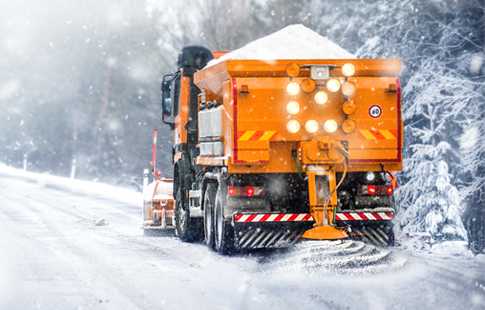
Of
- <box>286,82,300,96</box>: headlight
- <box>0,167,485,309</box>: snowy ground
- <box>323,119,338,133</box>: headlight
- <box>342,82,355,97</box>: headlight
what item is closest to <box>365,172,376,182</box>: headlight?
<box>323,119,338,133</box>: headlight

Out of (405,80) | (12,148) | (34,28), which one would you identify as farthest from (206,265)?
(12,148)

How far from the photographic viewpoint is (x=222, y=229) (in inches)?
455

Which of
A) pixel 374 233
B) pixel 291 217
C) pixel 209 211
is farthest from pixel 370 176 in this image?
pixel 209 211

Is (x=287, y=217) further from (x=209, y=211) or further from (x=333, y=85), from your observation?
(x=209, y=211)

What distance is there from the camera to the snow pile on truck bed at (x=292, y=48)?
1143cm

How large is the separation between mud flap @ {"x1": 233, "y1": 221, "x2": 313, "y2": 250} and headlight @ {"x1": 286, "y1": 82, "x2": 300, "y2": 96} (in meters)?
1.56

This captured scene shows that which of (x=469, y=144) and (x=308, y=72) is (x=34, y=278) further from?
(x=469, y=144)

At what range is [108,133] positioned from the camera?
42.8 metres

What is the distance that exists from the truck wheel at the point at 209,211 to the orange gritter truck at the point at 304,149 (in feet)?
1.80

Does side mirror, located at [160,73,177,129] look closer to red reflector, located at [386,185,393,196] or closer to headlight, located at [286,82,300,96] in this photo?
headlight, located at [286,82,300,96]

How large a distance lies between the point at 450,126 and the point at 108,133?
25253 mm

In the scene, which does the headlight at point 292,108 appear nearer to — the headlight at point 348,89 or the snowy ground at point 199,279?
the headlight at point 348,89

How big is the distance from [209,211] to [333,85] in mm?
2778

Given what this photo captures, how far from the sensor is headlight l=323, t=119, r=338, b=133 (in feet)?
35.9
